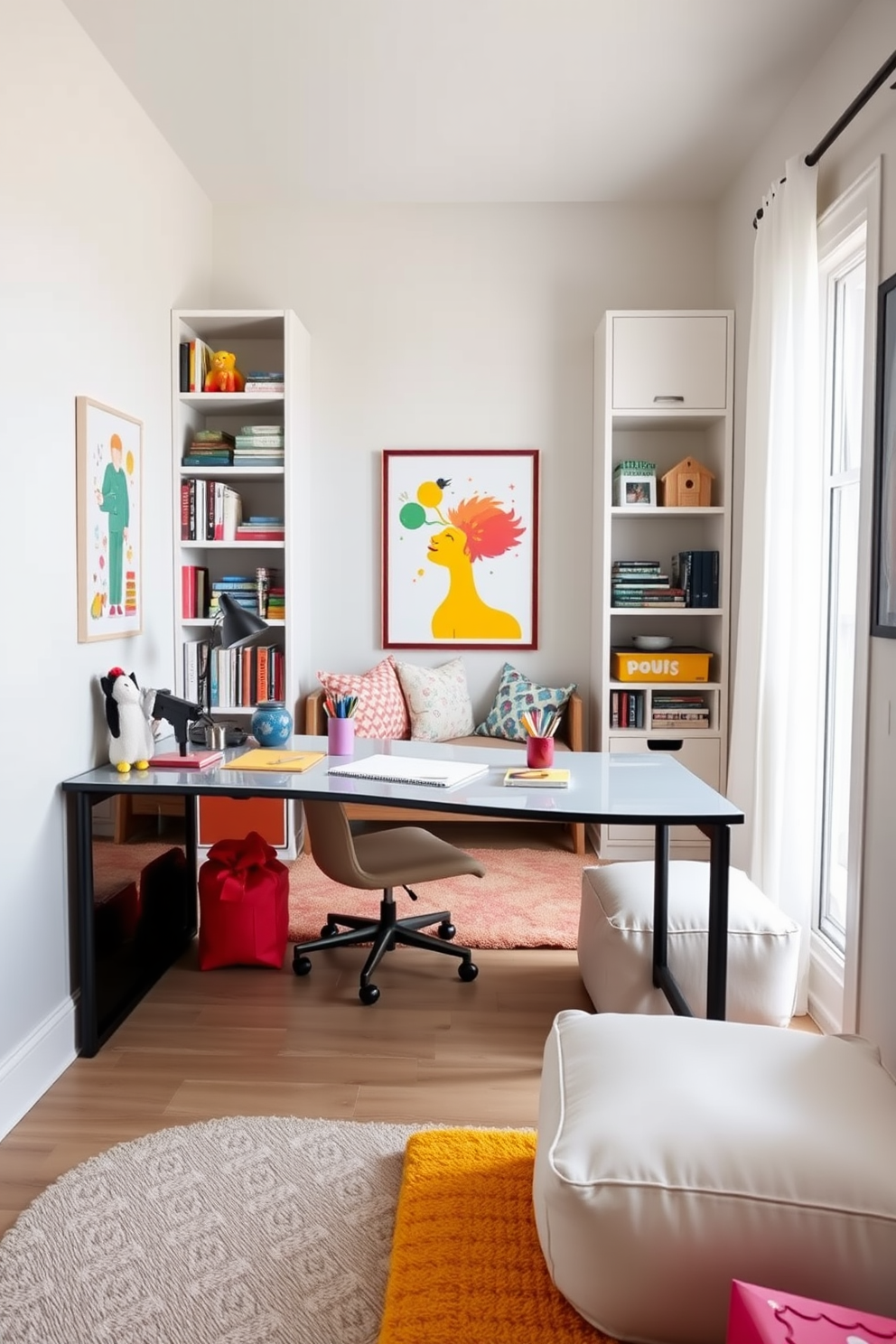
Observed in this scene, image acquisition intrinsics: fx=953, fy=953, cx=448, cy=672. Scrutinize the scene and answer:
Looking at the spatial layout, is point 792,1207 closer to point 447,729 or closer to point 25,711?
point 25,711

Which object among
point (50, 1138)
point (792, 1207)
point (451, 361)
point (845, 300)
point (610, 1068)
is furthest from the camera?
point (451, 361)

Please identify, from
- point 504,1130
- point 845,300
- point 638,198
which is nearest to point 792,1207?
point 504,1130

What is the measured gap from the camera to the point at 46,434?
245cm

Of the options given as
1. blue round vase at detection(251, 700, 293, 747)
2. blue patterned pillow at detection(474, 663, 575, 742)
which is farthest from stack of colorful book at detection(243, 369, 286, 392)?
blue round vase at detection(251, 700, 293, 747)

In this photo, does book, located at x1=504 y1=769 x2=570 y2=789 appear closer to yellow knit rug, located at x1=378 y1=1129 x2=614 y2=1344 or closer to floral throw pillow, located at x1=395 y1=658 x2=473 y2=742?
yellow knit rug, located at x1=378 y1=1129 x2=614 y2=1344

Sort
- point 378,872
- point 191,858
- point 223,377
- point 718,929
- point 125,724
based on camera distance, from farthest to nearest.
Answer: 1. point 223,377
2. point 191,858
3. point 378,872
4. point 125,724
5. point 718,929

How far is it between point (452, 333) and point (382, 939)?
2882 millimetres

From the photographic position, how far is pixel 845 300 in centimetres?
298

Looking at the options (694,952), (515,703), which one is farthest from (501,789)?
(515,703)

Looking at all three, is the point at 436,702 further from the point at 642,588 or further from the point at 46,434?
the point at 46,434

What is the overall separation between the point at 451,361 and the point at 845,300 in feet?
6.47

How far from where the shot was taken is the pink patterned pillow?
4.21m

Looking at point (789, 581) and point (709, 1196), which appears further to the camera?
point (789, 581)

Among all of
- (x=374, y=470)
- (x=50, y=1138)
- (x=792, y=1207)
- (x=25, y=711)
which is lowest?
(x=50, y=1138)
